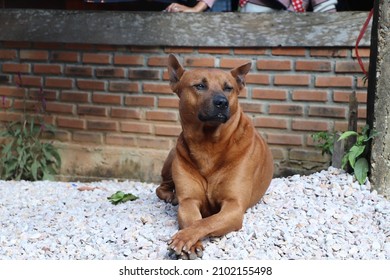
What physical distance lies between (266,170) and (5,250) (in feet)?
5.68

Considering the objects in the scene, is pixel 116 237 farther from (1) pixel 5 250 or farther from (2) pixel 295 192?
(2) pixel 295 192

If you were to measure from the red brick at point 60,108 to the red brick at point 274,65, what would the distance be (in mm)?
1847

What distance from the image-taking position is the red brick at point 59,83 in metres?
6.06

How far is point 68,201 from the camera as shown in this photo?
15.9 ft

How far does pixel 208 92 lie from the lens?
3.73 m

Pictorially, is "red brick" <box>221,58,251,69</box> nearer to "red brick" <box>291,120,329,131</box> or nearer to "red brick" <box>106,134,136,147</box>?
"red brick" <box>291,120,329,131</box>

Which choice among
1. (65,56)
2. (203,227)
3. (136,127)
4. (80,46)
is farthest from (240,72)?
(65,56)

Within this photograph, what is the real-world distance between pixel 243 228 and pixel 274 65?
2103 millimetres

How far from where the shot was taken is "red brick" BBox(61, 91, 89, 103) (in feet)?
19.8

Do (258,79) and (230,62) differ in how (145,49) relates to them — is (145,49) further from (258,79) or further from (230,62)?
(258,79)

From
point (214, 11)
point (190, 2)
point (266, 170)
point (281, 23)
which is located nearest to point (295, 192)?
point (266, 170)

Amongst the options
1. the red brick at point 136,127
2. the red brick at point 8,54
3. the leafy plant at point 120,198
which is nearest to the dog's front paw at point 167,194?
the leafy plant at point 120,198

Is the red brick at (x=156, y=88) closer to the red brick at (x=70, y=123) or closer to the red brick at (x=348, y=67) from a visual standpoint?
the red brick at (x=70, y=123)

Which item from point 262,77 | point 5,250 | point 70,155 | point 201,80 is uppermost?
point 201,80
